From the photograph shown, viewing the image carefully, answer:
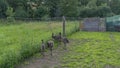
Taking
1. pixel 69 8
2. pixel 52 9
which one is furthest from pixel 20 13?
pixel 69 8


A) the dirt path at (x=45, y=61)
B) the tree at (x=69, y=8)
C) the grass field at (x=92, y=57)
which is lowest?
the grass field at (x=92, y=57)

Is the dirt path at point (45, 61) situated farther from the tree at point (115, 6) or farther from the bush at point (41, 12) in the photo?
the tree at point (115, 6)

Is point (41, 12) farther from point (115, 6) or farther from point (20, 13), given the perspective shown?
point (115, 6)

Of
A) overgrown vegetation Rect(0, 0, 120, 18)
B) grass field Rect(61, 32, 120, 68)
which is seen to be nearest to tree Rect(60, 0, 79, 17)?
overgrown vegetation Rect(0, 0, 120, 18)

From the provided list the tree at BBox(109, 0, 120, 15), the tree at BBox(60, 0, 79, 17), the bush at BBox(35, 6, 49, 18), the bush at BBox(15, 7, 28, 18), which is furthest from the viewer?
the tree at BBox(109, 0, 120, 15)

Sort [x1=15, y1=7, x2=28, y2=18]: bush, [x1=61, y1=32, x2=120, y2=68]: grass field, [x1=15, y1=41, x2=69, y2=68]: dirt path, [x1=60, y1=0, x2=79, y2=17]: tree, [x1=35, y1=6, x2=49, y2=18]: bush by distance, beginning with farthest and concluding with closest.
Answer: [x1=35, y1=6, x2=49, y2=18]: bush → [x1=60, y1=0, x2=79, y2=17]: tree → [x1=15, y1=7, x2=28, y2=18]: bush → [x1=61, y1=32, x2=120, y2=68]: grass field → [x1=15, y1=41, x2=69, y2=68]: dirt path

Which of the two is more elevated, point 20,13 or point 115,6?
point 115,6

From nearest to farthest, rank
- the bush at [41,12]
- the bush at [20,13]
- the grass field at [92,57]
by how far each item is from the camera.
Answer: the grass field at [92,57], the bush at [20,13], the bush at [41,12]

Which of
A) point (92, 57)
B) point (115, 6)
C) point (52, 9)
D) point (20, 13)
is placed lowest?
point (92, 57)

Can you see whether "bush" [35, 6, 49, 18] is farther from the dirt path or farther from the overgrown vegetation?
the dirt path

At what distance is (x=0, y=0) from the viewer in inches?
1617

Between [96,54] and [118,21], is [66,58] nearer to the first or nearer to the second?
[96,54]

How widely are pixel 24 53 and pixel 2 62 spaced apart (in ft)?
7.73

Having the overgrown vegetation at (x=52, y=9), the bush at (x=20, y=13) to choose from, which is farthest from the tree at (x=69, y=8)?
the bush at (x=20, y=13)
